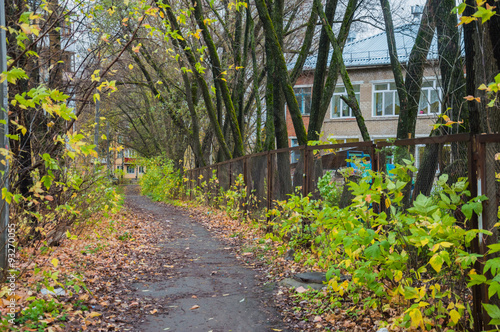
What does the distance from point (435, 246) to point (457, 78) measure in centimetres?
434

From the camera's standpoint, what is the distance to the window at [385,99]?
28.5 meters

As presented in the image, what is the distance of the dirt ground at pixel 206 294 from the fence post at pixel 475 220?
1918 millimetres

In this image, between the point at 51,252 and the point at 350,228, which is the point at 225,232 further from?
the point at 350,228

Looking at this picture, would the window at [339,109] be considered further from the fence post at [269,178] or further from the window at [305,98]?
the fence post at [269,178]

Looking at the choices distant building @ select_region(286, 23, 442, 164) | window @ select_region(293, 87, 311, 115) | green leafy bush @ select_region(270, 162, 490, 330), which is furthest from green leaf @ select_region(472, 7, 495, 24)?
window @ select_region(293, 87, 311, 115)

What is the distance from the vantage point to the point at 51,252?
708 cm

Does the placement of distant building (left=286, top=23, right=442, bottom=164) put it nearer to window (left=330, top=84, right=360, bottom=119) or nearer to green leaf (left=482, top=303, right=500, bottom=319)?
window (left=330, top=84, right=360, bottom=119)

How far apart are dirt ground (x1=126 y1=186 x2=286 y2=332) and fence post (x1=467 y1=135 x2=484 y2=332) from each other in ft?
6.29

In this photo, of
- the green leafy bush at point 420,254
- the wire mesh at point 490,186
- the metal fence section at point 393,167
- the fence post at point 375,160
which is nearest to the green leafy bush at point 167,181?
the metal fence section at point 393,167

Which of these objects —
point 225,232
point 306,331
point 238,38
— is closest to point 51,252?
point 306,331

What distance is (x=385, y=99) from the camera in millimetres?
28812

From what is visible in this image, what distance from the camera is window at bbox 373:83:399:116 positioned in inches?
1121

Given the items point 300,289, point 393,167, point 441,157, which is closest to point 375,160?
point 393,167

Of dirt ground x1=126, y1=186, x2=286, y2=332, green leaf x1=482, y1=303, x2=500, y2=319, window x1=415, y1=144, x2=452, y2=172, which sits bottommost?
dirt ground x1=126, y1=186, x2=286, y2=332
